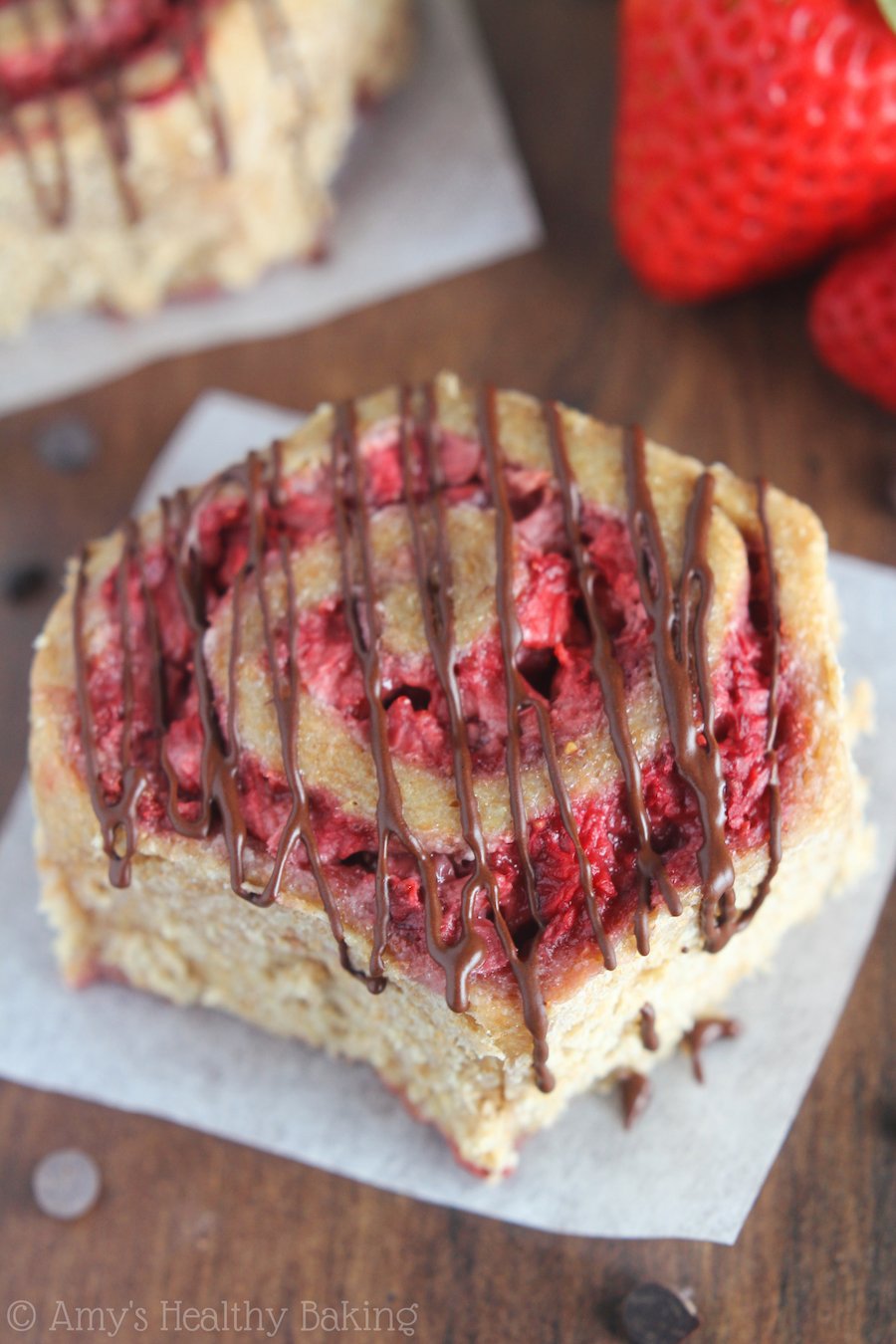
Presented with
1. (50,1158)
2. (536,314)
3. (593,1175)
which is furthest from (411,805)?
(536,314)

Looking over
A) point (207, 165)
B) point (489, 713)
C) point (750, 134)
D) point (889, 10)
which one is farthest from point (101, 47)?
point (489, 713)

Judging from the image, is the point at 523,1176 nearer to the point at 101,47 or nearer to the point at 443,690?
the point at 443,690

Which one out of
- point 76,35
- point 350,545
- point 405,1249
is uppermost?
point 76,35

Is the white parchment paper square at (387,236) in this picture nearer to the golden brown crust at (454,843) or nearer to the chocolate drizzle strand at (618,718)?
the golden brown crust at (454,843)

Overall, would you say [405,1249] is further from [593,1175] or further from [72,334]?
[72,334]

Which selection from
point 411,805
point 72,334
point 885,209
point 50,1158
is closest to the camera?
point 411,805

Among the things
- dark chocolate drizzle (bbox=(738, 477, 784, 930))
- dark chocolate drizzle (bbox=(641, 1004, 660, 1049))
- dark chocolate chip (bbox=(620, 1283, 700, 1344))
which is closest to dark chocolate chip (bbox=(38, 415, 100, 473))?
dark chocolate drizzle (bbox=(738, 477, 784, 930))
